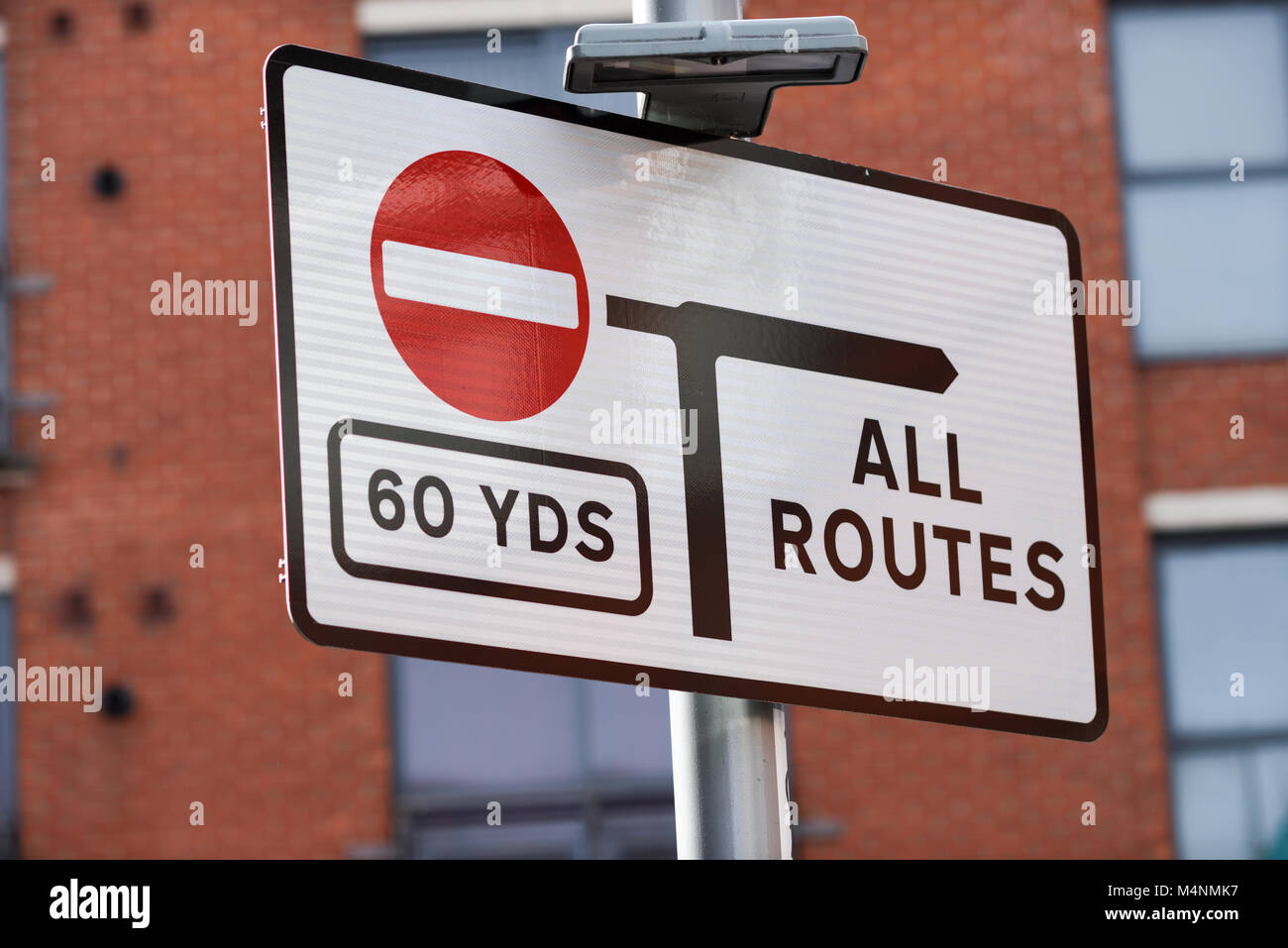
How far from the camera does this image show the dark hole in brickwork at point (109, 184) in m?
8.66

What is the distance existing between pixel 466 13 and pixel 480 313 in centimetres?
746

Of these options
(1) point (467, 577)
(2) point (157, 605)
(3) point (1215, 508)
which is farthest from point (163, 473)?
(1) point (467, 577)

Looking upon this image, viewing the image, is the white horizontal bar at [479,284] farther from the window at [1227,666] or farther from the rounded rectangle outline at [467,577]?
the window at [1227,666]

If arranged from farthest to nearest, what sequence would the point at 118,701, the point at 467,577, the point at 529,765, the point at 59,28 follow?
the point at 59,28
the point at 529,765
the point at 118,701
the point at 467,577

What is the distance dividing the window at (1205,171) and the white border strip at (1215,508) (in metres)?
0.92

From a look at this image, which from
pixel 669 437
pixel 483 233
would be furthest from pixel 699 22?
pixel 669 437

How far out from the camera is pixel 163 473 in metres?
8.52

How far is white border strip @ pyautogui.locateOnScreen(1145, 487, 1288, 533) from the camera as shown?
8.79 metres

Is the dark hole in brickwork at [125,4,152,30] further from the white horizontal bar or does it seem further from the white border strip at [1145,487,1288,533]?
the white horizontal bar

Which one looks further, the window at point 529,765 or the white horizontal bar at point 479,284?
the window at point 529,765

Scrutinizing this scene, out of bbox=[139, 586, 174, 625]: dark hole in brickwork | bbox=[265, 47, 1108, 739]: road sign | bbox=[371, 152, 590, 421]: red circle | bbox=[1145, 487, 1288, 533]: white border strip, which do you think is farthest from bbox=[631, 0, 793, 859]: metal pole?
bbox=[1145, 487, 1288, 533]: white border strip

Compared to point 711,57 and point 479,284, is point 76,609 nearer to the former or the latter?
point 479,284

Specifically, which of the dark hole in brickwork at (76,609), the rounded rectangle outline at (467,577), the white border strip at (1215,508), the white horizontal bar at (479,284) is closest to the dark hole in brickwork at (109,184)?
the dark hole in brickwork at (76,609)

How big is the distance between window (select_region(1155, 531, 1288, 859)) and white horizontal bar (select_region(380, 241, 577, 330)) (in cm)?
765
